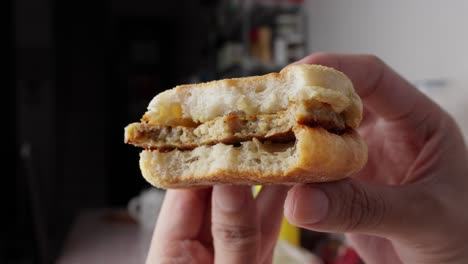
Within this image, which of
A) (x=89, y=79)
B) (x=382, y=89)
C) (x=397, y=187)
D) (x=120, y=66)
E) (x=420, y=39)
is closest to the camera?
(x=397, y=187)

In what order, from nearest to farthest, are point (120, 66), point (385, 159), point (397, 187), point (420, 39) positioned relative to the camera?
1. point (397, 187)
2. point (385, 159)
3. point (420, 39)
4. point (120, 66)

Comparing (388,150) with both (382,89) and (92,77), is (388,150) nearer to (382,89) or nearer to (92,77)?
(382,89)

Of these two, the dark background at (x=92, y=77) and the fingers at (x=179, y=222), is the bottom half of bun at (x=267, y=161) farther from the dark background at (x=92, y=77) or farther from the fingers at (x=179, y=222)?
the dark background at (x=92, y=77)

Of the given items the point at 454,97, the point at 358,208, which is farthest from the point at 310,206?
the point at 454,97

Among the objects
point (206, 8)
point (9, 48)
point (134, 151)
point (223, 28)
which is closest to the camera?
point (223, 28)

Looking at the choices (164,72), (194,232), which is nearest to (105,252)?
(194,232)

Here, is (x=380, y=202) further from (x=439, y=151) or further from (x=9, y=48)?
(x=9, y=48)

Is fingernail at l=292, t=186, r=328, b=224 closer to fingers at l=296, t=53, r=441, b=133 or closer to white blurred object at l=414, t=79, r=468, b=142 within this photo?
fingers at l=296, t=53, r=441, b=133
